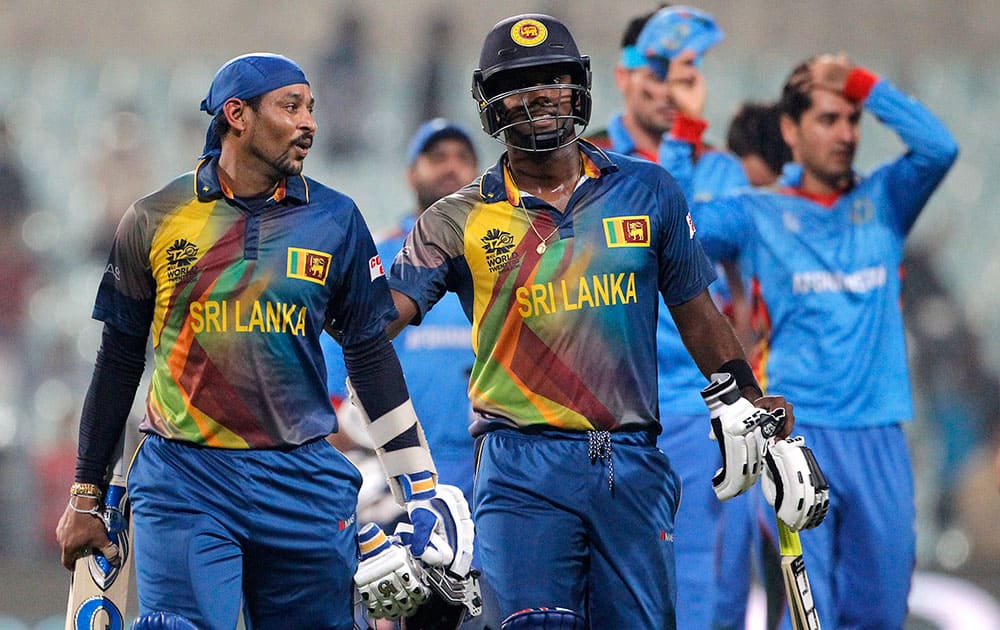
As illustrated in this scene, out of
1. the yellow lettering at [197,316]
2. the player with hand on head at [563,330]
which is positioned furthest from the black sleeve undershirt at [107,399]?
the player with hand on head at [563,330]

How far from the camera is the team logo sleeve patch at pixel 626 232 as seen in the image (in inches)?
173

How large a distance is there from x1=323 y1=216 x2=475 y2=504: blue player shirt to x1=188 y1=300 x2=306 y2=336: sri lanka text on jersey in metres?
2.12

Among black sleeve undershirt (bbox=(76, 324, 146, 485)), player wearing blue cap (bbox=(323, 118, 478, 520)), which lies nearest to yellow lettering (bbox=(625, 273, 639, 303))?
black sleeve undershirt (bbox=(76, 324, 146, 485))

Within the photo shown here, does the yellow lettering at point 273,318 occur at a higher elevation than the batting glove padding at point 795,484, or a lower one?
higher

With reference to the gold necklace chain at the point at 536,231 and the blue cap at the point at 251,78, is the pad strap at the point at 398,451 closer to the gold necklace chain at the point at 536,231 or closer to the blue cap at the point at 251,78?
the gold necklace chain at the point at 536,231

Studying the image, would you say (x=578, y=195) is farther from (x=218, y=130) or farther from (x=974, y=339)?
(x=974, y=339)

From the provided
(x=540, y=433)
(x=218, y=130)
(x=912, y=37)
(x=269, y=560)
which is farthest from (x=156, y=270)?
(x=912, y=37)

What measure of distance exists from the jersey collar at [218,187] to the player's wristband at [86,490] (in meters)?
0.82

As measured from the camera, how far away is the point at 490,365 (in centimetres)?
441

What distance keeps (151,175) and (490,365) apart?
8.02 metres

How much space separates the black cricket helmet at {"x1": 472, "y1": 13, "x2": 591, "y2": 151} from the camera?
4410mm

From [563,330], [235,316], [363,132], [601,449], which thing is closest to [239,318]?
[235,316]

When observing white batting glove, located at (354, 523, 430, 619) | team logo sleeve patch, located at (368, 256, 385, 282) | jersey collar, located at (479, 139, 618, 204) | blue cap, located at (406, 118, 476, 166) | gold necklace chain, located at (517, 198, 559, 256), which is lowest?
white batting glove, located at (354, 523, 430, 619)

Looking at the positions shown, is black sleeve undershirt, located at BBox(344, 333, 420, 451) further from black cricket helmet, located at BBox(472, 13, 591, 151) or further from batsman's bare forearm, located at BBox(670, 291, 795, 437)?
batsman's bare forearm, located at BBox(670, 291, 795, 437)
